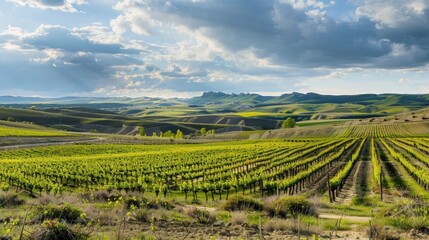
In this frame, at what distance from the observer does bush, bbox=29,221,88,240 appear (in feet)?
38.0

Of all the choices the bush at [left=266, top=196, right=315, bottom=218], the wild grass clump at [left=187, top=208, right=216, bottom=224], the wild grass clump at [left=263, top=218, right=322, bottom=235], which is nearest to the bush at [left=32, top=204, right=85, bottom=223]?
the wild grass clump at [left=187, top=208, right=216, bottom=224]

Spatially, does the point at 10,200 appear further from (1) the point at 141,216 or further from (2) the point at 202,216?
(2) the point at 202,216

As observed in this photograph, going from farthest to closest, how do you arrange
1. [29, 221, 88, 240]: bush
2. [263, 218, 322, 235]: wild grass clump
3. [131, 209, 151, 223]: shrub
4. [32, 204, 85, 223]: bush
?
[131, 209, 151, 223]: shrub
[32, 204, 85, 223]: bush
[263, 218, 322, 235]: wild grass clump
[29, 221, 88, 240]: bush

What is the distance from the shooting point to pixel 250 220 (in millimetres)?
17859

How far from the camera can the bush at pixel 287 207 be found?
19320 mm

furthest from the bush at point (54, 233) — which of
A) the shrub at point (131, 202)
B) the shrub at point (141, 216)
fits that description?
the shrub at point (131, 202)

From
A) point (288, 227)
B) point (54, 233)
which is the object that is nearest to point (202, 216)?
point (288, 227)

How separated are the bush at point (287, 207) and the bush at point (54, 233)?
10398mm

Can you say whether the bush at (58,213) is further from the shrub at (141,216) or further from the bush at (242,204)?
the bush at (242,204)

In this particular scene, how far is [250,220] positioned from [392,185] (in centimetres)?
2769

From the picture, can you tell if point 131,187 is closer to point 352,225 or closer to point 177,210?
point 177,210

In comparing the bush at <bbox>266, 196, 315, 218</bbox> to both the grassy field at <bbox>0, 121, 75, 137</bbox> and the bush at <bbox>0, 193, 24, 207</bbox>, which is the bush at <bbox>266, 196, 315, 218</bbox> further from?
the grassy field at <bbox>0, 121, 75, 137</bbox>

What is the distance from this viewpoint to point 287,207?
64.3 ft

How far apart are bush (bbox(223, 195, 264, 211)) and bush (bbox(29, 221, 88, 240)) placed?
10672mm
